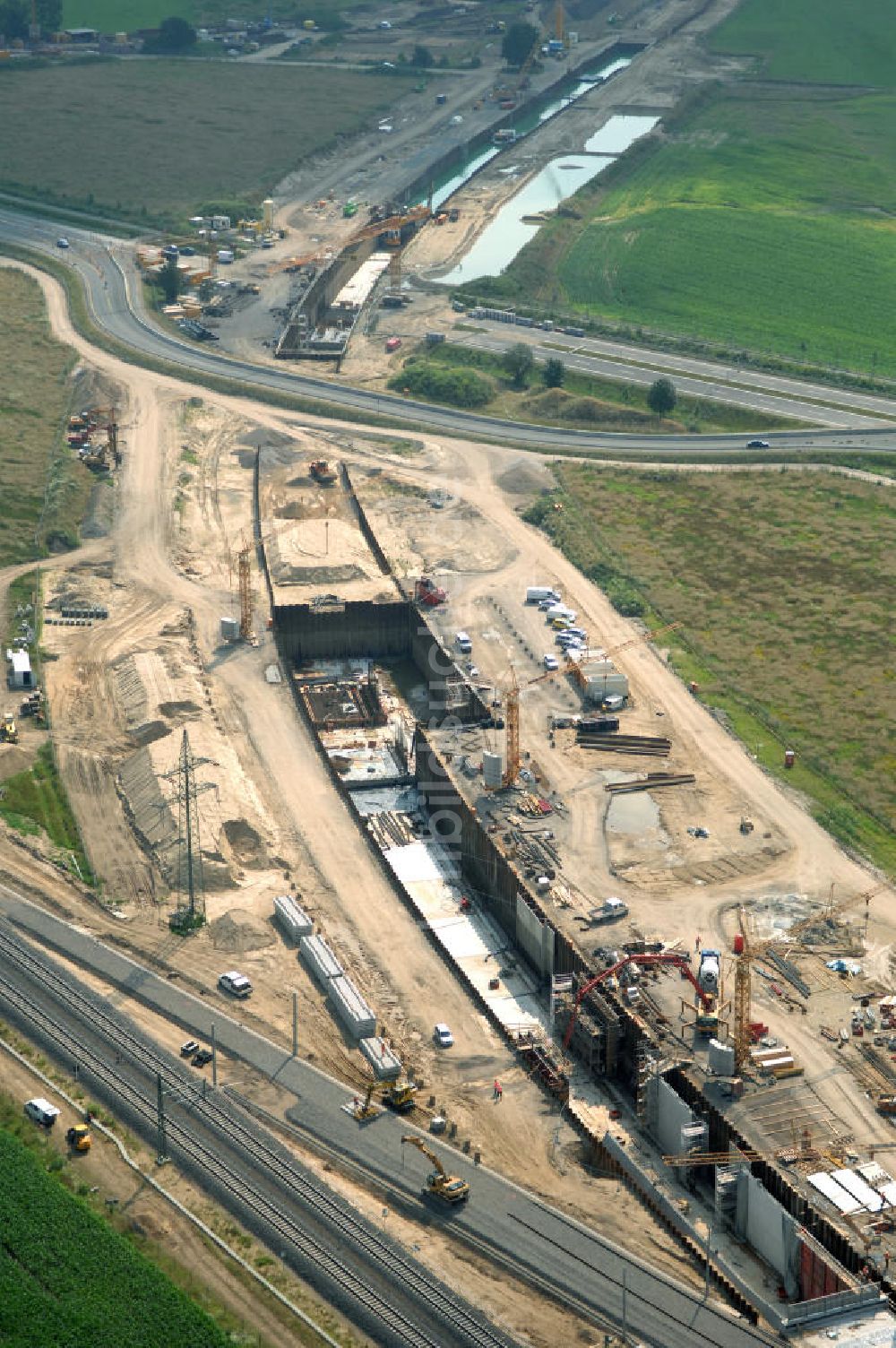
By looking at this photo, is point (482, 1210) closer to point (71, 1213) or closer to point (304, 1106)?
point (304, 1106)

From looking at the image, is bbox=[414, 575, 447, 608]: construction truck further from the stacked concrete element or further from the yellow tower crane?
the yellow tower crane

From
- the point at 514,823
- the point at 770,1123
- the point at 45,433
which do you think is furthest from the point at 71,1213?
the point at 45,433

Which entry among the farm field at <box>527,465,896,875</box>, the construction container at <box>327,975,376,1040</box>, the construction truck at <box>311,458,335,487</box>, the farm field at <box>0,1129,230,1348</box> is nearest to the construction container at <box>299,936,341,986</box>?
the construction container at <box>327,975,376,1040</box>

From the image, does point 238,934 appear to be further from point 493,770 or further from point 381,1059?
point 493,770

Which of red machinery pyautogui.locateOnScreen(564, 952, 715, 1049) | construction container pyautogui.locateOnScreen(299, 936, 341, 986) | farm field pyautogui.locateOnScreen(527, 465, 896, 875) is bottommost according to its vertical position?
construction container pyautogui.locateOnScreen(299, 936, 341, 986)

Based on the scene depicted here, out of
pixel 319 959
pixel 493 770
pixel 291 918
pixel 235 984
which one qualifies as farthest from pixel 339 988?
pixel 493 770

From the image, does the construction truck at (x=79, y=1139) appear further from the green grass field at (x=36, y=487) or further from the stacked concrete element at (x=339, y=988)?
the green grass field at (x=36, y=487)

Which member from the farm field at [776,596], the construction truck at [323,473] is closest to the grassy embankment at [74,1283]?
the farm field at [776,596]
